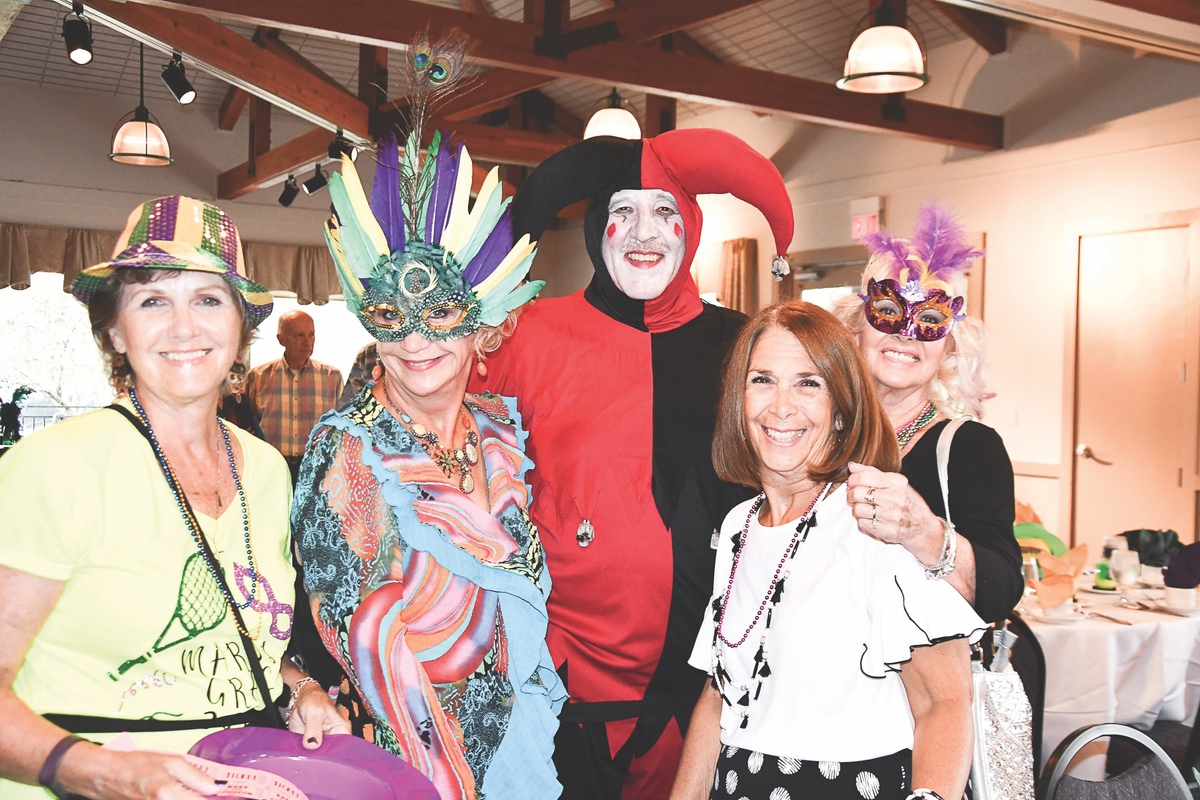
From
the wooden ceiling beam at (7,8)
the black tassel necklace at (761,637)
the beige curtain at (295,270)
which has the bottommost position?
the black tassel necklace at (761,637)

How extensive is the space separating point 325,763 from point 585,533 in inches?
35.2

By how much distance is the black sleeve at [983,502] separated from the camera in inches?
70.9

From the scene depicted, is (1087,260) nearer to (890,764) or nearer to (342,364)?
(890,764)

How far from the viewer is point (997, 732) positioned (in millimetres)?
2115

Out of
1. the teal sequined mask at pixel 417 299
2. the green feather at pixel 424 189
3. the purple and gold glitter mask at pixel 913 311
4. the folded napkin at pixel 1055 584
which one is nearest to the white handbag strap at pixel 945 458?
the purple and gold glitter mask at pixel 913 311

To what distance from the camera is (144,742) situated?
4.49ft

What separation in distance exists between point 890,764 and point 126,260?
1.33 metres

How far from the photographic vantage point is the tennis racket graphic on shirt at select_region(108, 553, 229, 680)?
1.40 m

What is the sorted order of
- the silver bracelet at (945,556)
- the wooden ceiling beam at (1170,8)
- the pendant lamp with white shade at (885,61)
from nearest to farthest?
the silver bracelet at (945,556) → the wooden ceiling beam at (1170,8) → the pendant lamp with white shade at (885,61)

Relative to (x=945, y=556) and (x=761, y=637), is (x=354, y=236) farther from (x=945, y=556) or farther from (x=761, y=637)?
(x=945, y=556)

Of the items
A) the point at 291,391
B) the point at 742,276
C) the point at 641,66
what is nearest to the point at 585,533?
the point at 291,391

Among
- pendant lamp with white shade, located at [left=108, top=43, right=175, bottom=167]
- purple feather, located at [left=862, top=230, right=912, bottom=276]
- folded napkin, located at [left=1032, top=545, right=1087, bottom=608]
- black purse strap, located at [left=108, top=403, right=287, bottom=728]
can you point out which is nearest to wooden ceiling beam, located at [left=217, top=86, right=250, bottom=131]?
pendant lamp with white shade, located at [left=108, top=43, right=175, bottom=167]

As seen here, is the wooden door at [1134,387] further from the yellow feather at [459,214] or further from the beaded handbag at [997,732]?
the yellow feather at [459,214]

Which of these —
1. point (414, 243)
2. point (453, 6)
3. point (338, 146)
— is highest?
point (453, 6)
